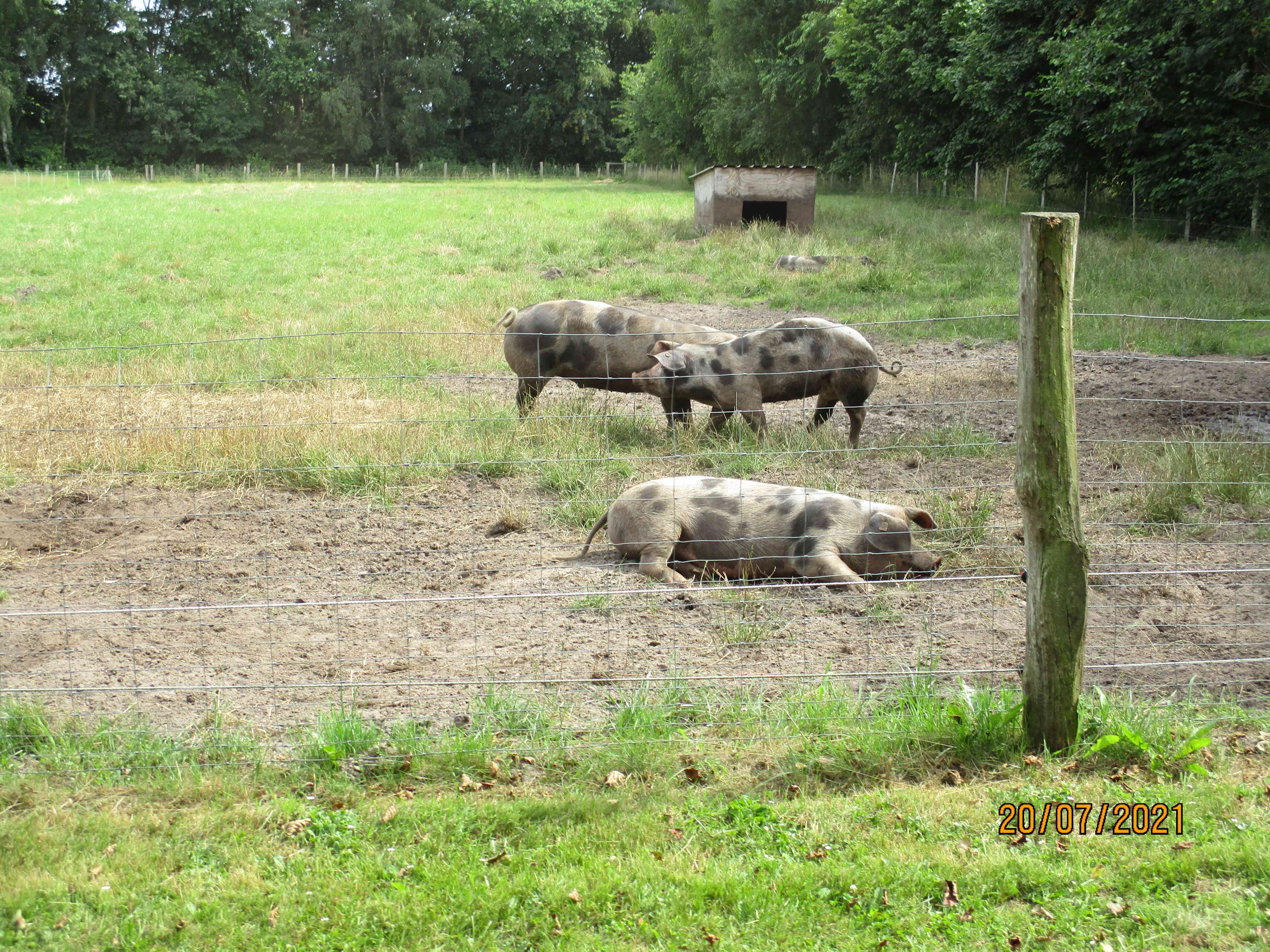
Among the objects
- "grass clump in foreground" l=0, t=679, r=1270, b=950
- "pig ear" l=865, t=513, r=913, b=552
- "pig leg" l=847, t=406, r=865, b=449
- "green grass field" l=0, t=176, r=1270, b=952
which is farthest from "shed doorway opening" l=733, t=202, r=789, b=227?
"grass clump in foreground" l=0, t=679, r=1270, b=950

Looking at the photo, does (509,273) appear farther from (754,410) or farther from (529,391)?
(754,410)

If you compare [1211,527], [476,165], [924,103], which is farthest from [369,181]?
[1211,527]

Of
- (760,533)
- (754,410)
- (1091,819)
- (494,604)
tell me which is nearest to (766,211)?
(754,410)

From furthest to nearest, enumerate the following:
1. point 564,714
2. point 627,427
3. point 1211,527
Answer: point 627,427
point 1211,527
point 564,714

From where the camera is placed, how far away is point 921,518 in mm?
6707

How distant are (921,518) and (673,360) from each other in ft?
11.2

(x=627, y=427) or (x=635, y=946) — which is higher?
(x=627, y=427)

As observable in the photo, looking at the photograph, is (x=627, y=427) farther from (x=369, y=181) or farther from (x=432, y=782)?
(x=369, y=181)

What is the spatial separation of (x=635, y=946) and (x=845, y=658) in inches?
87.8

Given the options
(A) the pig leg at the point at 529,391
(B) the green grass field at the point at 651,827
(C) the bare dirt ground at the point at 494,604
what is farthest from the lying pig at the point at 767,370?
(B) the green grass field at the point at 651,827

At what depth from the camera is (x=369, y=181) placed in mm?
52594

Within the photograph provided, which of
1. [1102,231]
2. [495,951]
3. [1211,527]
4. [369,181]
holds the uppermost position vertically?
[369,181]

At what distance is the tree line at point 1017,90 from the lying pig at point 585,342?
13999 mm

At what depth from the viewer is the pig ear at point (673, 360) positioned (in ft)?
31.1
